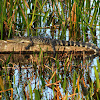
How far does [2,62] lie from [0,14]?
984 mm

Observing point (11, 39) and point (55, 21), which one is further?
point (55, 21)

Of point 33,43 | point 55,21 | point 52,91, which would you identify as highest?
point 55,21

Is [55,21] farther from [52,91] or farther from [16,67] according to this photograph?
[52,91]

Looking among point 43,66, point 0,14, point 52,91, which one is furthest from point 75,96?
point 0,14

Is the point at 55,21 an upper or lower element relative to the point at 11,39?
upper

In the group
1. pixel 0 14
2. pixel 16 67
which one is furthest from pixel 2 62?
pixel 0 14

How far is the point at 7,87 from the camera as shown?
2.91 metres

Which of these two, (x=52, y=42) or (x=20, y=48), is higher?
(x=52, y=42)

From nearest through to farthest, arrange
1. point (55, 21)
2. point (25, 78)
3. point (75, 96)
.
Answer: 1. point (75, 96)
2. point (25, 78)
3. point (55, 21)

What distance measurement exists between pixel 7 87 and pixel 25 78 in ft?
1.57

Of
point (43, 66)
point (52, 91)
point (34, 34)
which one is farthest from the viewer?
point (34, 34)

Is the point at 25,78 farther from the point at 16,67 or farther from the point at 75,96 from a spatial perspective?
the point at 75,96

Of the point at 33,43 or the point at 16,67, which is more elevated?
the point at 33,43

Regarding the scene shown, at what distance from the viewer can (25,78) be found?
336 centimetres
